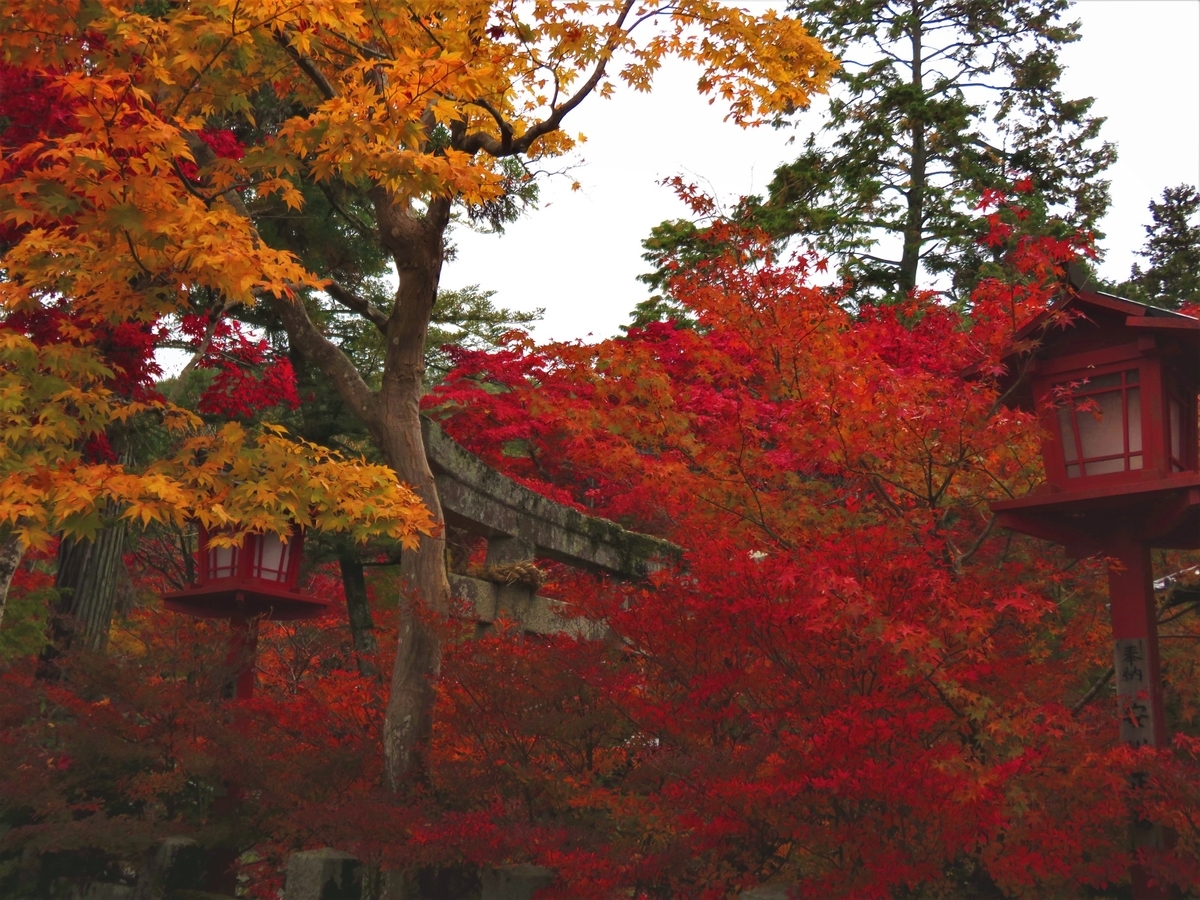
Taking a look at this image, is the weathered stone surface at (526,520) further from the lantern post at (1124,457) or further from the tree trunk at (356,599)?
the lantern post at (1124,457)

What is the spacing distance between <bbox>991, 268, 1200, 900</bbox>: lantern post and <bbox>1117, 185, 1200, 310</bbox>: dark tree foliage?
717 inches

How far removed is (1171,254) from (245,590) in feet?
71.4

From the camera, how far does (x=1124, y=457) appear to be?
6.20 meters

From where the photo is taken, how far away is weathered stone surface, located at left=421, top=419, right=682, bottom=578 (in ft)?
32.4

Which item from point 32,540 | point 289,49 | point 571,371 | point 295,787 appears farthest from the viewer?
point 571,371

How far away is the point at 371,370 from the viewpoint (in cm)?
1728

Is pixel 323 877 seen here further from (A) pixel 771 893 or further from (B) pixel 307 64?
(B) pixel 307 64

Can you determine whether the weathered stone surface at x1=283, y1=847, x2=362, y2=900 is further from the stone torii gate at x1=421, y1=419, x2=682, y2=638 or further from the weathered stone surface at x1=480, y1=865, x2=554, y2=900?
the stone torii gate at x1=421, y1=419, x2=682, y2=638

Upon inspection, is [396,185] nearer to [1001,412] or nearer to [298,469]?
[298,469]

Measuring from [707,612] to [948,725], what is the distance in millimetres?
1457

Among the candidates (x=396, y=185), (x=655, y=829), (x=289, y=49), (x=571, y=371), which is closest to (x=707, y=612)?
(x=655, y=829)

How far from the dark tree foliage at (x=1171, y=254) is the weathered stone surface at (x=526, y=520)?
50.0ft

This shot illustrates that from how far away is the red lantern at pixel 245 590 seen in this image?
32.3 ft

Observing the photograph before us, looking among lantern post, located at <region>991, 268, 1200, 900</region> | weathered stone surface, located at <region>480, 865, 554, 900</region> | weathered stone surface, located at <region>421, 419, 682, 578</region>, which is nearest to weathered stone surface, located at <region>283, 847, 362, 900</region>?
weathered stone surface, located at <region>480, 865, 554, 900</region>
